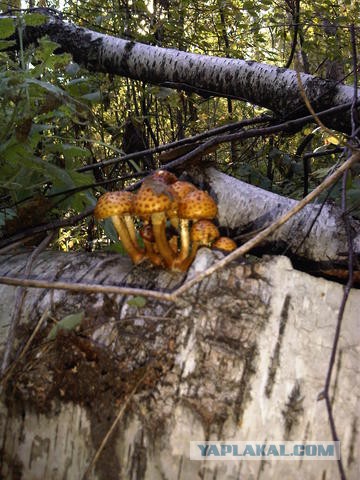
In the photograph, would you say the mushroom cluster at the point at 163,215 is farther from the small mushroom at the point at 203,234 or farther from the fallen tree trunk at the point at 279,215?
the fallen tree trunk at the point at 279,215

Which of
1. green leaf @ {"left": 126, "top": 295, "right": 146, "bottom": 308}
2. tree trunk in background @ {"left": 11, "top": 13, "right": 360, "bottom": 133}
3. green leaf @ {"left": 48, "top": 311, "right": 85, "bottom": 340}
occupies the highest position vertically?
tree trunk in background @ {"left": 11, "top": 13, "right": 360, "bottom": 133}

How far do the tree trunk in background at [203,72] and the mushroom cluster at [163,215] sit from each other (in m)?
1.94

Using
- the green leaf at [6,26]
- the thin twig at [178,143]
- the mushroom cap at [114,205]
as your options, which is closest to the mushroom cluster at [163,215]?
the mushroom cap at [114,205]

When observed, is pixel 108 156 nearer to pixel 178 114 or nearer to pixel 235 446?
pixel 178 114

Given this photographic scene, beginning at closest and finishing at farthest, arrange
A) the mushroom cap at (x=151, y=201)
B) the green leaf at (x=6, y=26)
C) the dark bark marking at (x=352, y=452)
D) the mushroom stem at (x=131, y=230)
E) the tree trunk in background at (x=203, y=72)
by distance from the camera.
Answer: the dark bark marking at (x=352, y=452) < the mushroom cap at (x=151, y=201) < the mushroom stem at (x=131, y=230) < the green leaf at (x=6, y=26) < the tree trunk in background at (x=203, y=72)

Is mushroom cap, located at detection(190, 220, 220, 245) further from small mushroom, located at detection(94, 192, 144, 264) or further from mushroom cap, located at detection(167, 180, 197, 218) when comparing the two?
small mushroom, located at detection(94, 192, 144, 264)

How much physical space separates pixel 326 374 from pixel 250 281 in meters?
0.33

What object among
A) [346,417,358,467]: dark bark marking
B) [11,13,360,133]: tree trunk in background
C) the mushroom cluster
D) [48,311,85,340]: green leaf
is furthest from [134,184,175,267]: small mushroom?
[11,13,360,133]: tree trunk in background

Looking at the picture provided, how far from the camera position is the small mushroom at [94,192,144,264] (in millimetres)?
1552

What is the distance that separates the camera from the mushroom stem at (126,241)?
1530 millimetres

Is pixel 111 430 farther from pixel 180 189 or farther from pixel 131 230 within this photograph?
pixel 180 189

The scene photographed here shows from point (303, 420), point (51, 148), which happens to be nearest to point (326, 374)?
point (303, 420)

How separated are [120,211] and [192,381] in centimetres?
72

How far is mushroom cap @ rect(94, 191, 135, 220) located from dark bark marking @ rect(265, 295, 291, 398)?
72cm
